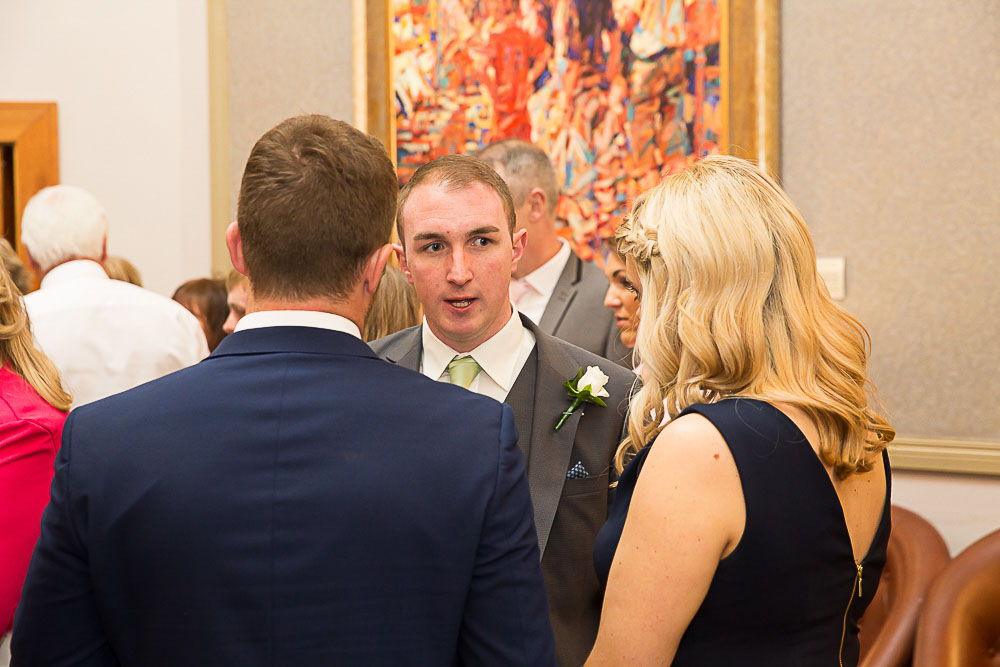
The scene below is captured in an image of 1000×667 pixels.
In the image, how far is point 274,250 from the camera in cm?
133

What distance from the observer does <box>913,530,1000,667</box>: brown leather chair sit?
3039 mm

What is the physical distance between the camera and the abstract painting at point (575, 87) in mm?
4422

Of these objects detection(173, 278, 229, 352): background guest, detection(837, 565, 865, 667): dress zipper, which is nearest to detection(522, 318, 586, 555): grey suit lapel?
detection(837, 565, 865, 667): dress zipper

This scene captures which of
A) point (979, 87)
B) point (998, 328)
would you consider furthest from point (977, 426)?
point (979, 87)

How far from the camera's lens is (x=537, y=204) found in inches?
169

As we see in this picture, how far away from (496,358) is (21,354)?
108 centimetres

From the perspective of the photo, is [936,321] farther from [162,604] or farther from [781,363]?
[162,604]

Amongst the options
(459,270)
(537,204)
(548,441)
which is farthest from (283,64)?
(548,441)

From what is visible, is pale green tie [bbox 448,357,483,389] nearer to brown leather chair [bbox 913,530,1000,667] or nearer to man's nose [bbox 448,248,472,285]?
man's nose [bbox 448,248,472,285]

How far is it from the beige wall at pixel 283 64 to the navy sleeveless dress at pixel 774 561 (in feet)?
13.1

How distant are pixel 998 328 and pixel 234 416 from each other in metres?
3.40

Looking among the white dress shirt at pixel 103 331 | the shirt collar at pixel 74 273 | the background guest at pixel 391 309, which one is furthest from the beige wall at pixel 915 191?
the shirt collar at pixel 74 273

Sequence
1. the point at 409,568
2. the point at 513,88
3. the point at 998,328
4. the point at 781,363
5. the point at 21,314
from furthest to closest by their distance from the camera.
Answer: the point at 513,88 → the point at 998,328 → the point at 21,314 → the point at 781,363 → the point at 409,568

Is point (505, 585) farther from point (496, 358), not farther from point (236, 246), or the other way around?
point (496, 358)
